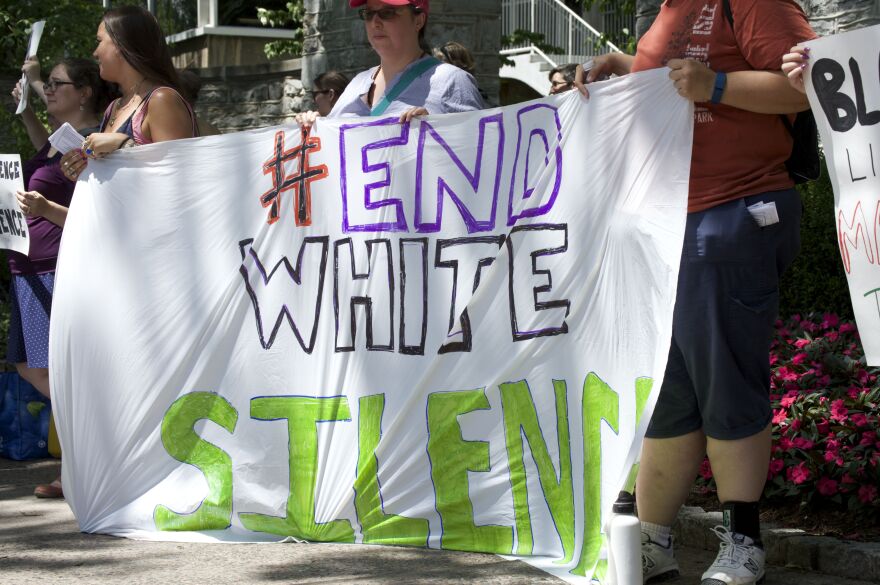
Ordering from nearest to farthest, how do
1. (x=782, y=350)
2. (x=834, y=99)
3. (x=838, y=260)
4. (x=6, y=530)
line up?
(x=834, y=99) < (x=6, y=530) < (x=782, y=350) < (x=838, y=260)

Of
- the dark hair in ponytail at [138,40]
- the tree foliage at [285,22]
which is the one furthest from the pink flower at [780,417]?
the tree foliage at [285,22]

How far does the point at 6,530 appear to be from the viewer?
5168mm

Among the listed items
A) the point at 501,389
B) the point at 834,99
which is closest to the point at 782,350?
the point at 501,389

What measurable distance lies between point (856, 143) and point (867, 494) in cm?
153

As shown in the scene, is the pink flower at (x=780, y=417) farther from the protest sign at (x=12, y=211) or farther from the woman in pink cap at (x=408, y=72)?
the protest sign at (x=12, y=211)

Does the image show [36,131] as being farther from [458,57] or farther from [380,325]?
[380,325]

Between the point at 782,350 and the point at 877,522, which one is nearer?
the point at 877,522

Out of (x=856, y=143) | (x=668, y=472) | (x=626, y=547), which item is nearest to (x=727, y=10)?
(x=856, y=143)

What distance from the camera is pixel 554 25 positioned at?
2133cm

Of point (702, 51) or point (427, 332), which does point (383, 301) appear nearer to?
point (427, 332)

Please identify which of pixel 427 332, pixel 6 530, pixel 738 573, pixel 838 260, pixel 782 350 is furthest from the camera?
pixel 838 260

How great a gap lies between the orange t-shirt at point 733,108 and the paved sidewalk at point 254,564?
50.6 inches

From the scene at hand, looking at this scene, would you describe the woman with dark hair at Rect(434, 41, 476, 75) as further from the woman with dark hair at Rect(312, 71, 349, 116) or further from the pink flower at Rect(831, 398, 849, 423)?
the pink flower at Rect(831, 398, 849, 423)

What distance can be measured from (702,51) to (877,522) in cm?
183
